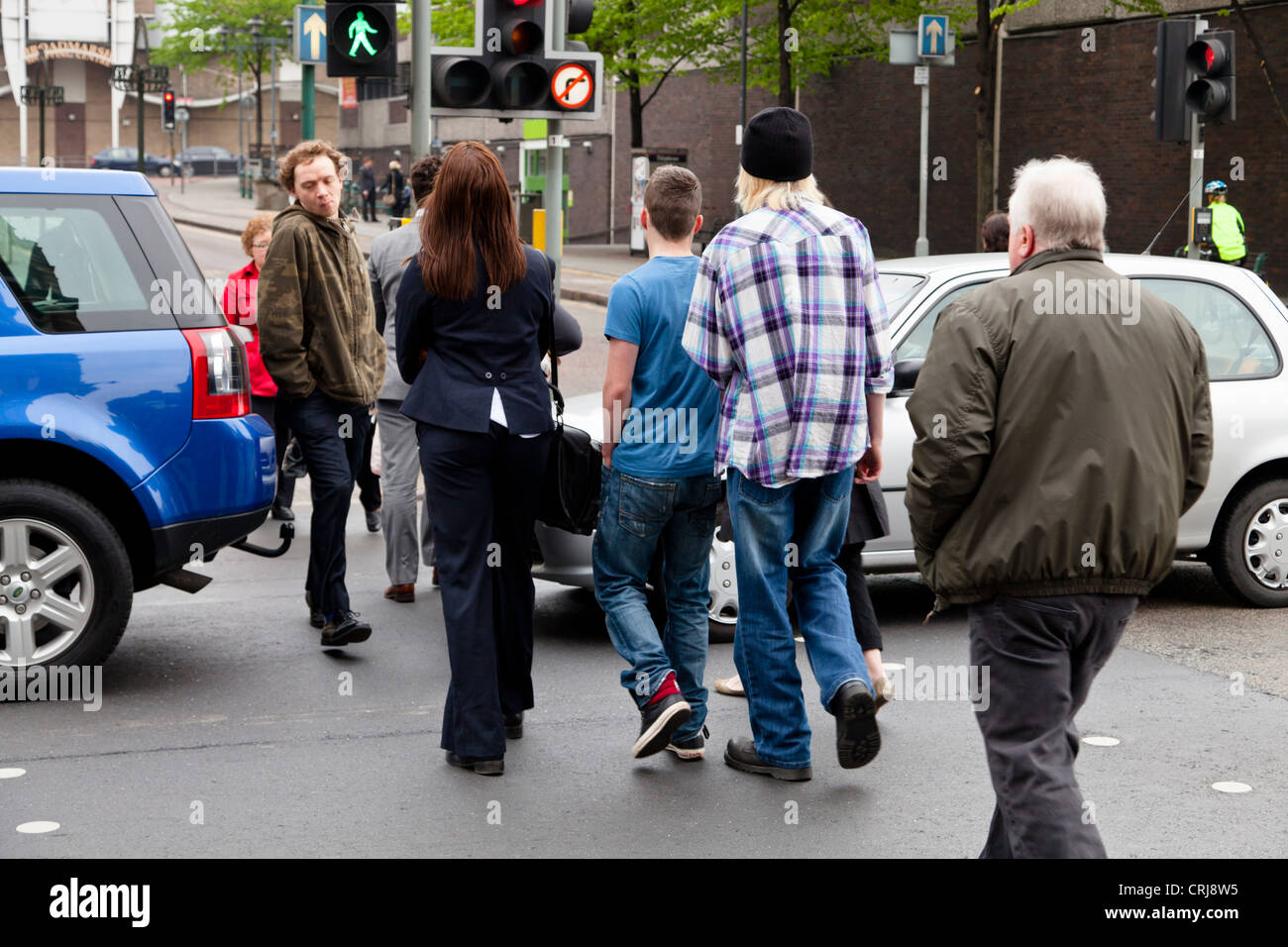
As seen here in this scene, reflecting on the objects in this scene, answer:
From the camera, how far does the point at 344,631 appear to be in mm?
6684

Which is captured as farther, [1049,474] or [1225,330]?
[1225,330]

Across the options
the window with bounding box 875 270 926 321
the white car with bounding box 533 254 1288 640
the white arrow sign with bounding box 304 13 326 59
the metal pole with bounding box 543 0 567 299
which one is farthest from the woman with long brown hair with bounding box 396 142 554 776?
the white arrow sign with bounding box 304 13 326 59

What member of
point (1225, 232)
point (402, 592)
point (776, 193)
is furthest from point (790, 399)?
point (1225, 232)

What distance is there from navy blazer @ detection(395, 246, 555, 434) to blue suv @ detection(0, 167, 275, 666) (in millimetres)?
1243

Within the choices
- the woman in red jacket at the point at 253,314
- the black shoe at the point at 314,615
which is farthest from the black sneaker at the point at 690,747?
the woman in red jacket at the point at 253,314

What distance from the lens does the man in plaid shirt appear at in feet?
16.4

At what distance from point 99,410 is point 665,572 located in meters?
2.16

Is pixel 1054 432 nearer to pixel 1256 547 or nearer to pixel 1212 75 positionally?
pixel 1256 547

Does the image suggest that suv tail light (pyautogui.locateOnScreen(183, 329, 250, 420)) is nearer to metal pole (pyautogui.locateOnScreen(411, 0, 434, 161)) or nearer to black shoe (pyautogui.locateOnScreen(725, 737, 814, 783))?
black shoe (pyautogui.locateOnScreen(725, 737, 814, 783))

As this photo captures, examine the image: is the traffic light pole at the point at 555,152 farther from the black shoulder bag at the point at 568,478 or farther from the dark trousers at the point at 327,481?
the black shoulder bag at the point at 568,478

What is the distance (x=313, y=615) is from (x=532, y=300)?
Answer: 252cm

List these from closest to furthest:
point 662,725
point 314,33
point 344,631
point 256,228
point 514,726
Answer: point 662,725
point 514,726
point 344,631
point 256,228
point 314,33

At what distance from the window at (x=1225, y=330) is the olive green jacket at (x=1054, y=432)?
4417 millimetres
